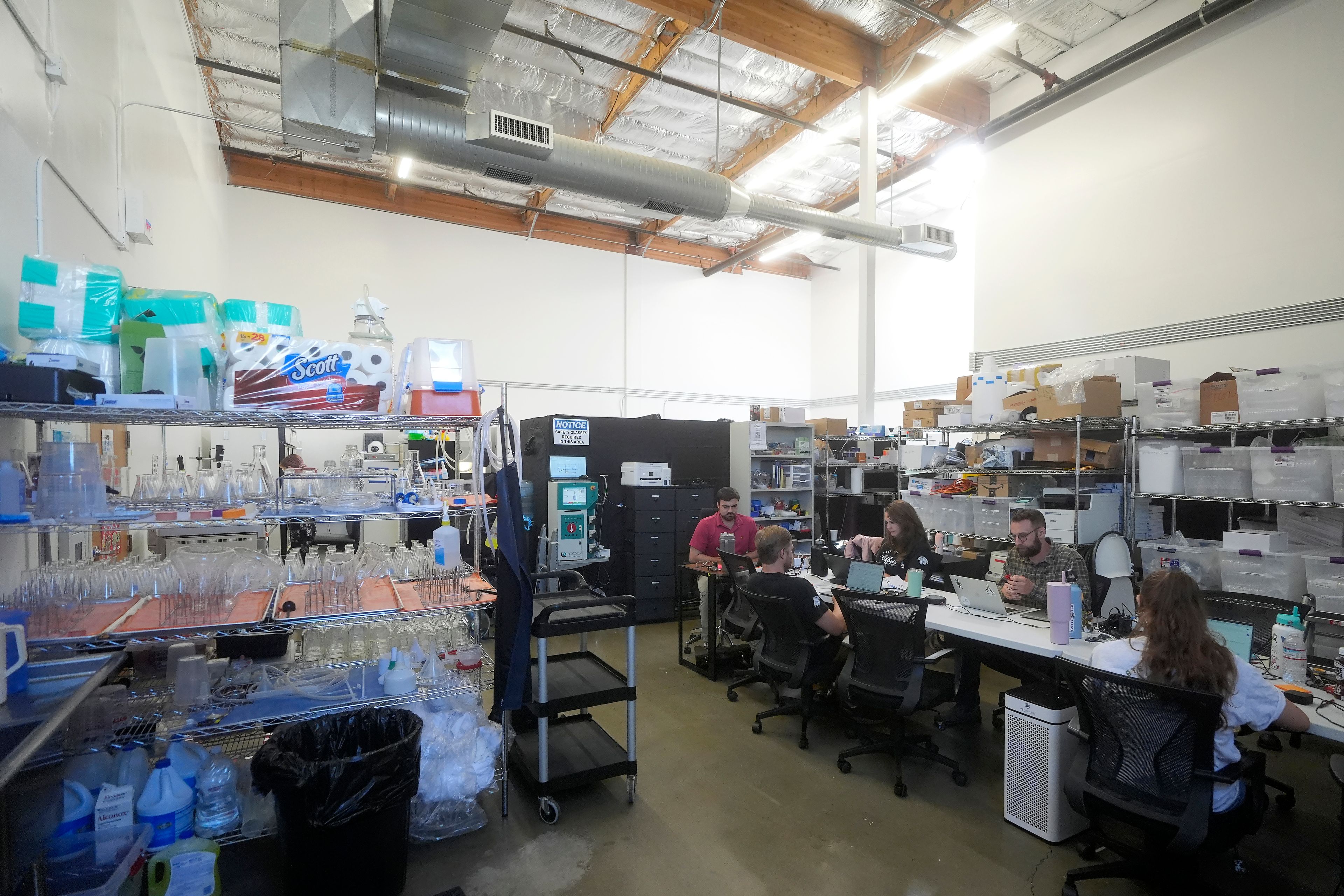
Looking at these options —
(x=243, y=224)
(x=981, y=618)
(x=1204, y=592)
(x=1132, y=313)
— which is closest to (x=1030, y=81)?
(x=1132, y=313)

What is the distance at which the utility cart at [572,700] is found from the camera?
2721 mm

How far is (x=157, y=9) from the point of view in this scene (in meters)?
3.80

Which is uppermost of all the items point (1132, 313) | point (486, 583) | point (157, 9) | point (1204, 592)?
point (157, 9)

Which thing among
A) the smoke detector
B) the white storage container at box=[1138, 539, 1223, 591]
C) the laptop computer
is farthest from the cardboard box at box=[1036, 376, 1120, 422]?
the smoke detector

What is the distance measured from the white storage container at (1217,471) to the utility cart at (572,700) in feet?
12.9

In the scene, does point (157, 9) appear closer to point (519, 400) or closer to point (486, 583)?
point (486, 583)

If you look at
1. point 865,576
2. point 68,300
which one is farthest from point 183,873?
point 865,576

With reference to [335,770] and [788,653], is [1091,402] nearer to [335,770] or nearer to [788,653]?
[788,653]

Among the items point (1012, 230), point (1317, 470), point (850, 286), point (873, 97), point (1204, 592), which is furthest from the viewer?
point (850, 286)

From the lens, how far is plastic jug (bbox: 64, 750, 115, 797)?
2.08 metres

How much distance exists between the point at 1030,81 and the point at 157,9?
693 cm

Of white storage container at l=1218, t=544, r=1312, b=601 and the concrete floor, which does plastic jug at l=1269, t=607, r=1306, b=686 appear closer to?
the concrete floor

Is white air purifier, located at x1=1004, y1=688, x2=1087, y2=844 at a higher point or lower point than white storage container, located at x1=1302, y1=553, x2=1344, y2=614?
lower

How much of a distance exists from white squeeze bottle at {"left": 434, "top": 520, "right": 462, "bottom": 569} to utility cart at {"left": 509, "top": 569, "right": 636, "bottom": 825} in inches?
15.6
